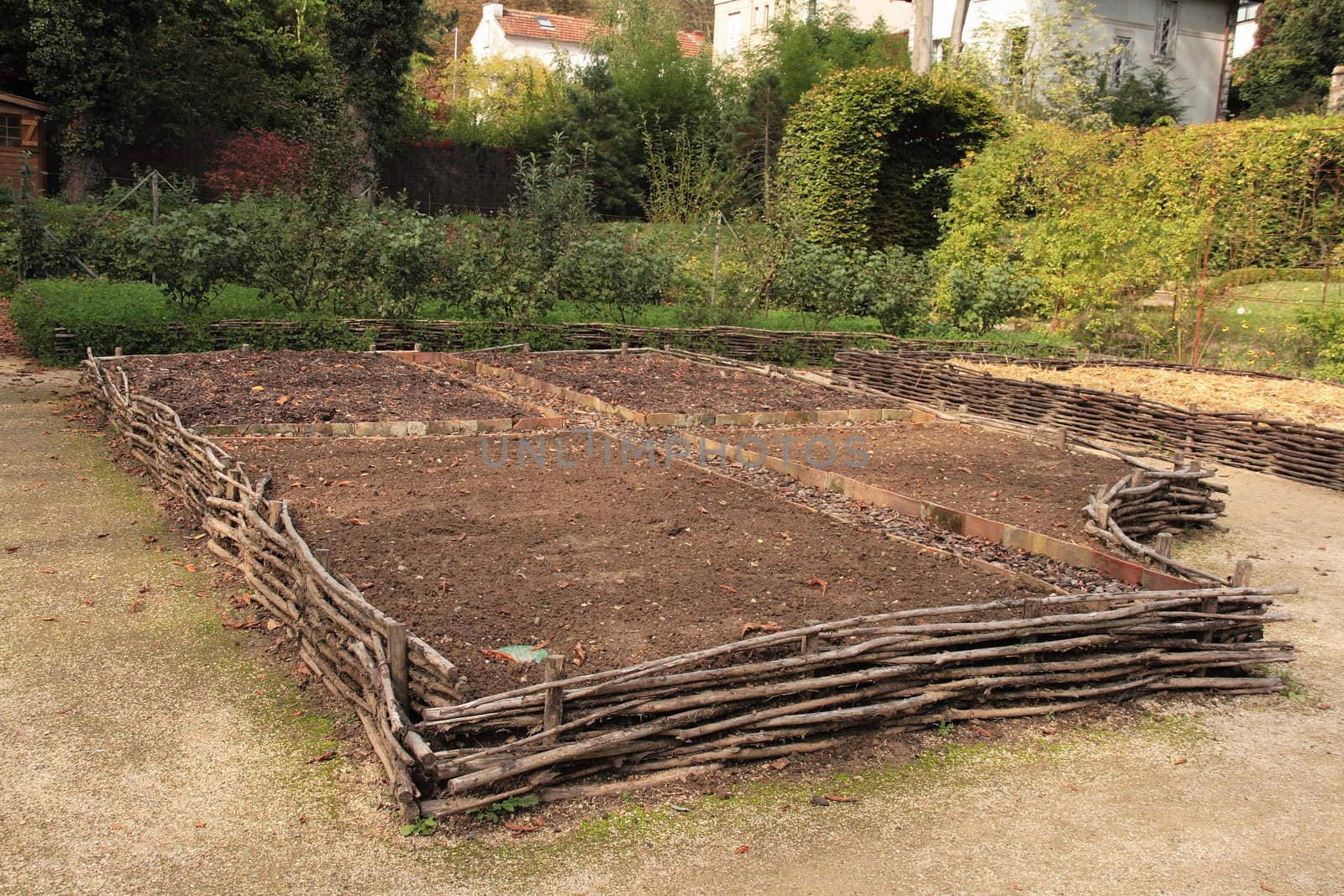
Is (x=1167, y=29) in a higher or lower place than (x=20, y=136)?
higher

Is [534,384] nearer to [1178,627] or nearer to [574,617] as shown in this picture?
[574,617]

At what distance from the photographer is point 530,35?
40719 mm

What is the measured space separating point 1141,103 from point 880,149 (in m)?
8.59

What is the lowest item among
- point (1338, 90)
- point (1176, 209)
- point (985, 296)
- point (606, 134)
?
point (985, 296)

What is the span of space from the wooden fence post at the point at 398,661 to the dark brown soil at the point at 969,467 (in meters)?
3.55

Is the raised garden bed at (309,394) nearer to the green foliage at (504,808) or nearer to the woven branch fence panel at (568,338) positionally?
the woven branch fence panel at (568,338)

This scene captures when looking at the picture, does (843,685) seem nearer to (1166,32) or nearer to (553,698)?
(553,698)

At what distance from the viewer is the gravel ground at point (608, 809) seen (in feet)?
9.64

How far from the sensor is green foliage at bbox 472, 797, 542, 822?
3.16m

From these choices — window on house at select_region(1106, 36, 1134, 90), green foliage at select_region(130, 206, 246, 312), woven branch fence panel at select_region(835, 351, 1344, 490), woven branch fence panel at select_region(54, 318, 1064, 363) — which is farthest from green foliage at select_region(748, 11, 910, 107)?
green foliage at select_region(130, 206, 246, 312)

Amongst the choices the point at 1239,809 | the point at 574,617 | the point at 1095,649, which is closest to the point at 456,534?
the point at 574,617

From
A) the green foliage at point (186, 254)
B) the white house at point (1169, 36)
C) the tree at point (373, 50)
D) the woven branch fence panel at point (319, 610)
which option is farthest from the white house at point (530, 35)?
the woven branch fence panel at point (319, 610)

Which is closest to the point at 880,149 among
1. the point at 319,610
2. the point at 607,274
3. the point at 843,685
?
the point at 607,274

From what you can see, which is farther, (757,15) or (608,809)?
(757,15)
